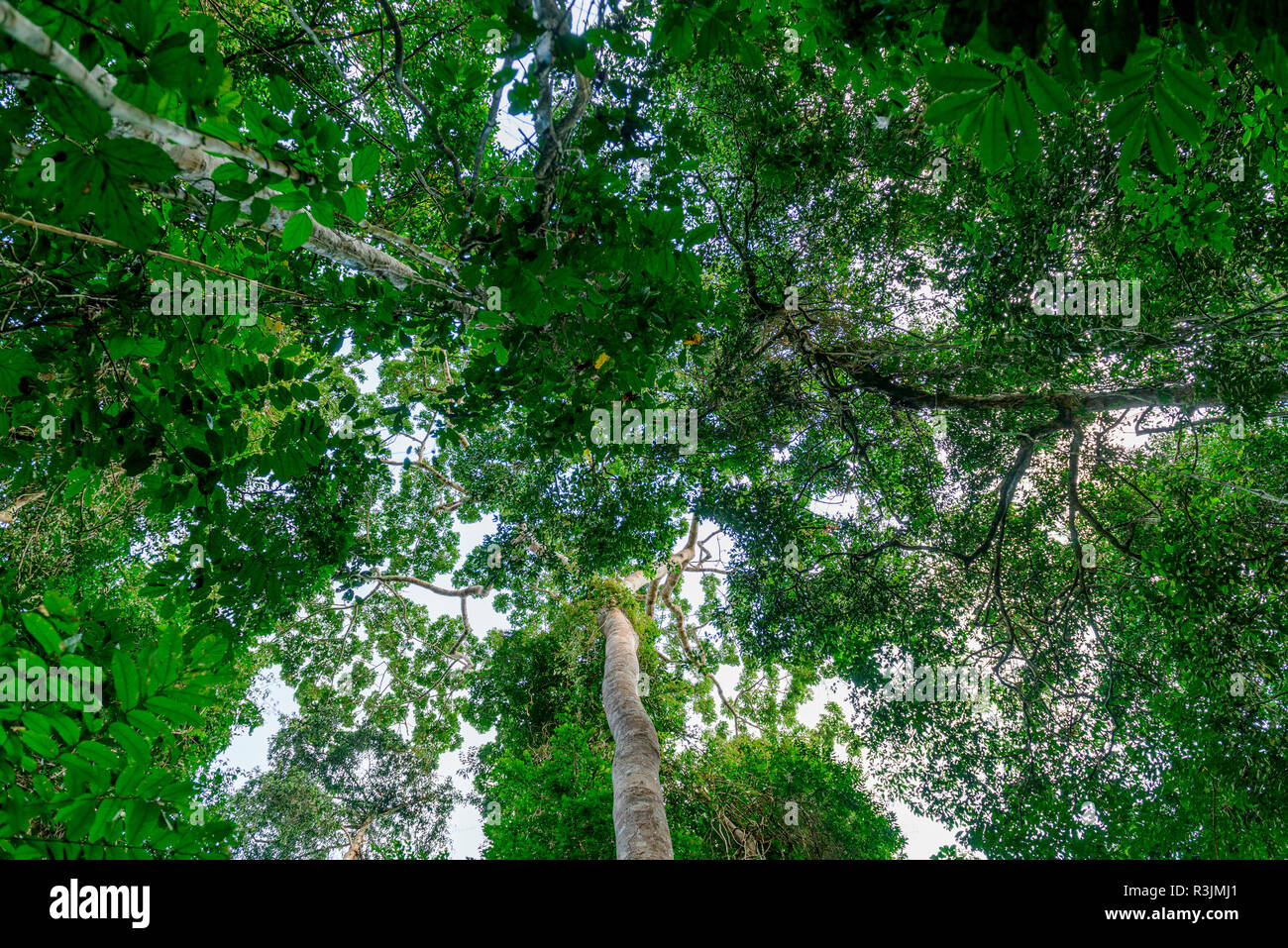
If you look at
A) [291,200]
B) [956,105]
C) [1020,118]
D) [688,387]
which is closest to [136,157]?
[291,200]

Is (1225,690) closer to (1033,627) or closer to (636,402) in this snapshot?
(1033,627)

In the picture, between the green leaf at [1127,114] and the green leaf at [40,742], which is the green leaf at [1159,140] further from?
the green leaf at [40,742]

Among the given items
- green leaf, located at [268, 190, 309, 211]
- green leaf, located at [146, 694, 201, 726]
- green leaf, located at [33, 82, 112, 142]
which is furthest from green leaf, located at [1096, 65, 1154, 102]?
green leaf, located at [146, 694, 201, 726]

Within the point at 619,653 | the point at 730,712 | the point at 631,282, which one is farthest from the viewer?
the point at 730,712

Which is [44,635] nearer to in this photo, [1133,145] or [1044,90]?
[1044,90]

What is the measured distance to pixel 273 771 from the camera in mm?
13094

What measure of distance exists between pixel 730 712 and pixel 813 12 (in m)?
11.2

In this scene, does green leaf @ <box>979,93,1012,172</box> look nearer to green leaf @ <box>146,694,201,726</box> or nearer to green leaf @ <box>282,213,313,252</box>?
green leaf @ <box>282,213,313,252</box>

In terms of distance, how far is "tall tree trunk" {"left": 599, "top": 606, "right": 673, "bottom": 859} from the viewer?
4723 millimetres

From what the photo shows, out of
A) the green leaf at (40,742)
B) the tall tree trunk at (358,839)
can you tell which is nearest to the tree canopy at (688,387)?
the green leaf at (40,742)

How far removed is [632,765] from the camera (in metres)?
5.59

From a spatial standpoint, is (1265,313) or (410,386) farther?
(410,386)

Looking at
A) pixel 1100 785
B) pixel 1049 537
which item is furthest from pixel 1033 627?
pixel 1100 785

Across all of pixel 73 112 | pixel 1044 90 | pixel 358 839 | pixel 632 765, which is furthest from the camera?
pixel 358 839
